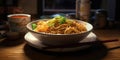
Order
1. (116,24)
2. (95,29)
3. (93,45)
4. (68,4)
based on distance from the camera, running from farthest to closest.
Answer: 1. (68,4)
2. (116,24)
3. (95,29)
4. (93,45)

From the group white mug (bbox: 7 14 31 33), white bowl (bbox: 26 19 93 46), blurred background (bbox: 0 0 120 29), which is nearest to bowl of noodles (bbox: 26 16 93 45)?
white bowl (bbox: 26 19 93 46)

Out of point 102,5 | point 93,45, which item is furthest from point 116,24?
point 93,45

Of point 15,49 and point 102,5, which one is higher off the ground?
point 102,5

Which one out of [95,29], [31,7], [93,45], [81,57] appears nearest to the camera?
[81,57]

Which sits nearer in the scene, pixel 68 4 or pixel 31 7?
pixel 31 7

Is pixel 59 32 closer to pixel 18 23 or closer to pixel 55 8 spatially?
pixel 18 23

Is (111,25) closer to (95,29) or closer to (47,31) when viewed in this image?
(95,29)

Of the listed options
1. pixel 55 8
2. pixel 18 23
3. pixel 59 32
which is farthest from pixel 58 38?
pixel 55 8
